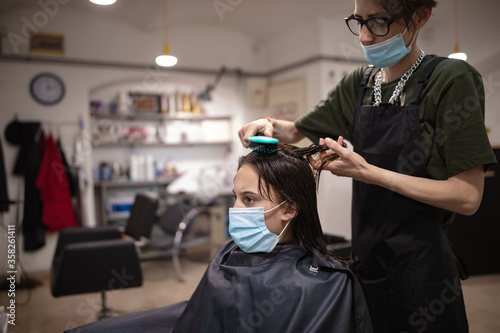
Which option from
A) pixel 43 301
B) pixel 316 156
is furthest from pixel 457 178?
pixel 43 301

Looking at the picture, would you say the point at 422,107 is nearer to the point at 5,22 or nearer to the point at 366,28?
the point at 366,28

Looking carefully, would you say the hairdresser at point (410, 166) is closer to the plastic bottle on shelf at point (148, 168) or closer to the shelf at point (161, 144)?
the plastic bottle on shelf at point (148, 168)

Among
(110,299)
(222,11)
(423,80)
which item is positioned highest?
(222,11)

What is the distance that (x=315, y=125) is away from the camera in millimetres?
1540

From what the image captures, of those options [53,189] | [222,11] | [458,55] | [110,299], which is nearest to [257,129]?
[458,55]

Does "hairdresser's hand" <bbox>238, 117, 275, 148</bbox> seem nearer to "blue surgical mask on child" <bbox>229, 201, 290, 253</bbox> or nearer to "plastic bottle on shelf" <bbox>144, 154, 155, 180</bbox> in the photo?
"blue surgical mask on child" <bbox>229, 201, 290, 253</bbox>

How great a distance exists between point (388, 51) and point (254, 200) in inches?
25.9

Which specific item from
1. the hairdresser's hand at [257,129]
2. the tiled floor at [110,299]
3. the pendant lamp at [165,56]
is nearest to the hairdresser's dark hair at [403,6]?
the hairdresser's hand at [257,129]

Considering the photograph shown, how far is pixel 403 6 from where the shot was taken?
112cm

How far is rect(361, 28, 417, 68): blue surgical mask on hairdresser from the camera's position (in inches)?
46.1

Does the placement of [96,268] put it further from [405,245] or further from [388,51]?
[388,51]

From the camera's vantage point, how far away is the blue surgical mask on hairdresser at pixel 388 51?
1.17 meters

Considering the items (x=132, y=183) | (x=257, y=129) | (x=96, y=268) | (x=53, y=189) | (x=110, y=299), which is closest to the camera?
(x=257, y=129)

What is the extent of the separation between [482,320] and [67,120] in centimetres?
502
